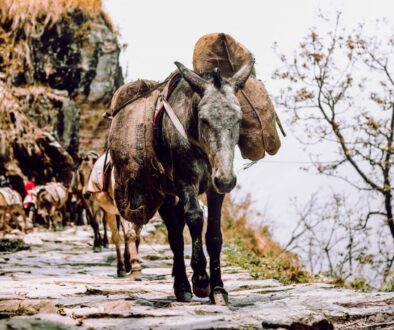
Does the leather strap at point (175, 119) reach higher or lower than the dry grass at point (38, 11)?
lower

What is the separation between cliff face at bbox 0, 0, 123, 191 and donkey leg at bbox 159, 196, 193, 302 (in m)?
15.8

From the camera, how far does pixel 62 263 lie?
1072cm

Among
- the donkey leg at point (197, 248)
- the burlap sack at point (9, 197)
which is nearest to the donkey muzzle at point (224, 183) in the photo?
the donkey leg at point (197, 248)

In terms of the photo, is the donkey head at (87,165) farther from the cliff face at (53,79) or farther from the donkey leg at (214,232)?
the donkey leg at (214,232)

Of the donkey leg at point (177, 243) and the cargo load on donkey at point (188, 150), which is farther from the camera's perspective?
the donkey leg at point (177, 243)

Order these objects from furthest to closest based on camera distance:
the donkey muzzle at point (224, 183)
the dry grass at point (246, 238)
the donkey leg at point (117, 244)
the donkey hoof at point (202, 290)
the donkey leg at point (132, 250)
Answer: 1. the dry grass at point (246, 238)
2. the donkey leg at point (117, 244)
3. the donkey leg at point (132, 250)
4. the donkey hoof at point (202, 290)
5. the donkey muzzle at point (224, 183)

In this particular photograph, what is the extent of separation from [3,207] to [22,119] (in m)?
7.52

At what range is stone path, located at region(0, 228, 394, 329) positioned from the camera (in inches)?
158

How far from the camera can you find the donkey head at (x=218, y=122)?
4516 millimetres

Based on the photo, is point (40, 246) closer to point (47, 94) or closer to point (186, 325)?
point (186, 325)

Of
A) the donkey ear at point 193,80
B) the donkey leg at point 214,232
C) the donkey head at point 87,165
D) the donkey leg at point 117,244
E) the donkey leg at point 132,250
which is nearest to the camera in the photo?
the donkey ear at point 193,80

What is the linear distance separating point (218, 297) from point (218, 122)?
1534 millimetres

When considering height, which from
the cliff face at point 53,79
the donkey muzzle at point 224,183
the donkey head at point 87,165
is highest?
the cliff face at point 53,79

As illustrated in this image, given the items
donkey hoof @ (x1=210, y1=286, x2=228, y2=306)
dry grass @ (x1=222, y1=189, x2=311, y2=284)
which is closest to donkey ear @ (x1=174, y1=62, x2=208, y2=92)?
donkey hoof @ (x1=210, y1=286, x2=228, y2=306)
